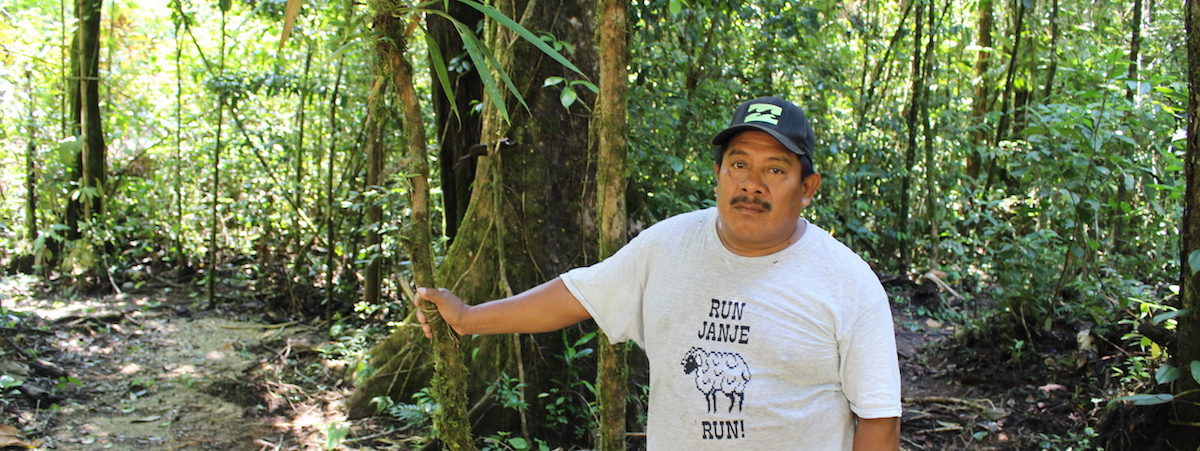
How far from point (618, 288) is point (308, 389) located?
3.54 metres

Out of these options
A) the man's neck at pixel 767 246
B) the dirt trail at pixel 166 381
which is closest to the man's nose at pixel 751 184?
the man's neck at pixel 767 246

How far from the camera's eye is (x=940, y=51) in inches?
324

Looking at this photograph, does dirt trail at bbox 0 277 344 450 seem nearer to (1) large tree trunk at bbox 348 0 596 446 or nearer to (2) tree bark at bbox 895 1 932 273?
(1) large tree trunk at bbox 348 0 596 446

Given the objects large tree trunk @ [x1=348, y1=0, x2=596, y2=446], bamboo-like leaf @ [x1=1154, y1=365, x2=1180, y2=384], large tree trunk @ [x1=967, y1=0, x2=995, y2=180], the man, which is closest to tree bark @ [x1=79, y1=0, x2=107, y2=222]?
large tree trunk @ [x1=348, y1=0, x2=596, y2=446]

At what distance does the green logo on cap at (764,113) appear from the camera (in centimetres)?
188

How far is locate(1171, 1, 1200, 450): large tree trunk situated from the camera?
3092mm

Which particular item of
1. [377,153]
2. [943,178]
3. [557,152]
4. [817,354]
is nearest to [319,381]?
[377,153]

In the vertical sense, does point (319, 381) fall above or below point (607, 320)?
below

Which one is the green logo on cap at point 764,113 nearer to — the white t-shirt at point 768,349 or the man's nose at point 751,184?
the man's nose at point 751,184

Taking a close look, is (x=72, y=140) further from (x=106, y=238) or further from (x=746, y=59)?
(x=746, y=59)

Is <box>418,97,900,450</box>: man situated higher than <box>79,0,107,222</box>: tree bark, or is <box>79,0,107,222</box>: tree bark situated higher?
<box>79,0,107,222</box>: tree bark

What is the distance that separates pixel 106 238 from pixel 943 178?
751 cm

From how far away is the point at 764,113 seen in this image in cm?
191

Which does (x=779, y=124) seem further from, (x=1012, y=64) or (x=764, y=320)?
(x=1012, y=64)
